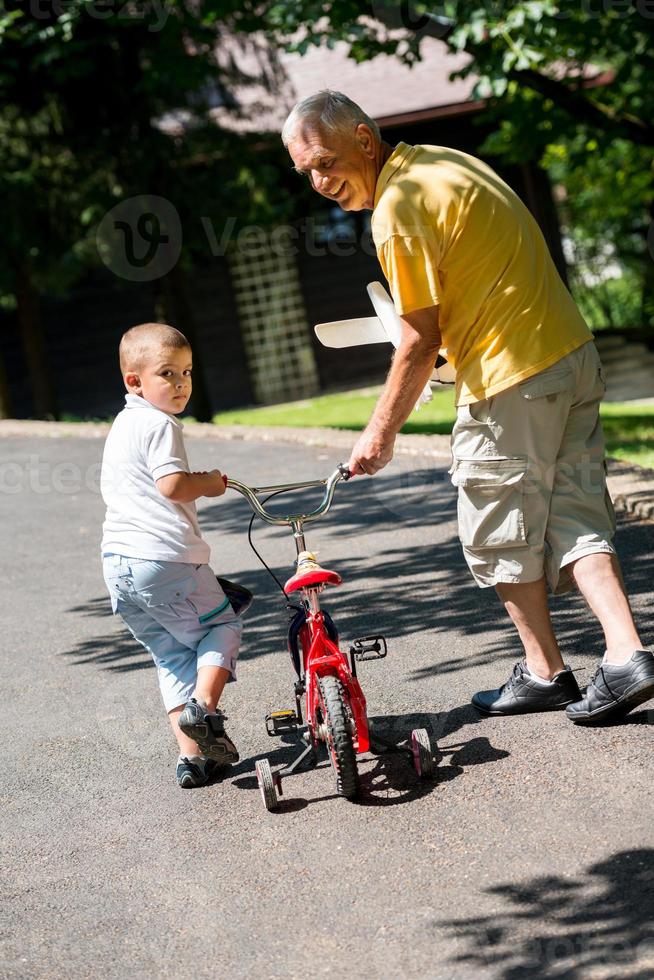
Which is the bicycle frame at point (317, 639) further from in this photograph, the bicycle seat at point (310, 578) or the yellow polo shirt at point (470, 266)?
the yellow polo shirt at point (470, 266)

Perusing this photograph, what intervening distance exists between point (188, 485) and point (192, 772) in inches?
39.9

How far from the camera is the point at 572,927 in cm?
299

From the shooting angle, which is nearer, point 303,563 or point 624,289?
point 303,563

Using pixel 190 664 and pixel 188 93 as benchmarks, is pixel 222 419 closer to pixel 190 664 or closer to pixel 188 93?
pixel 188 93

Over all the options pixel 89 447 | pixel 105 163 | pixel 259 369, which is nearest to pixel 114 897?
pixel 89 447

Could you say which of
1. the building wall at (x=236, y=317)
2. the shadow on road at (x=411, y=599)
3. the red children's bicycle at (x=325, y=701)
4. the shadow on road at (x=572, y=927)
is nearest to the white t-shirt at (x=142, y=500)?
the red children's bicycle at (x=325, y=701)

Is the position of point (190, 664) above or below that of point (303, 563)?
below

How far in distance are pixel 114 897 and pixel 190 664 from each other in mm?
1019

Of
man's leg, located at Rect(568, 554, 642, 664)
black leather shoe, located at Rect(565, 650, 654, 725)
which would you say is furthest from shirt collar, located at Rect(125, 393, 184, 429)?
black leather shoe, located at Rect(565, 650, 654, 725)

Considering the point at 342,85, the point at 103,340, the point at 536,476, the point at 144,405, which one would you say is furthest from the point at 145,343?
the point at 342,85

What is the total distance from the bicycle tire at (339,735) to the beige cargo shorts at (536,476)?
731mm

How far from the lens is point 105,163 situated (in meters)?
18.0

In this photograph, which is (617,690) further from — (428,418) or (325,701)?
(428,418)

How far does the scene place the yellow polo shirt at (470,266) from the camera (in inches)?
153
